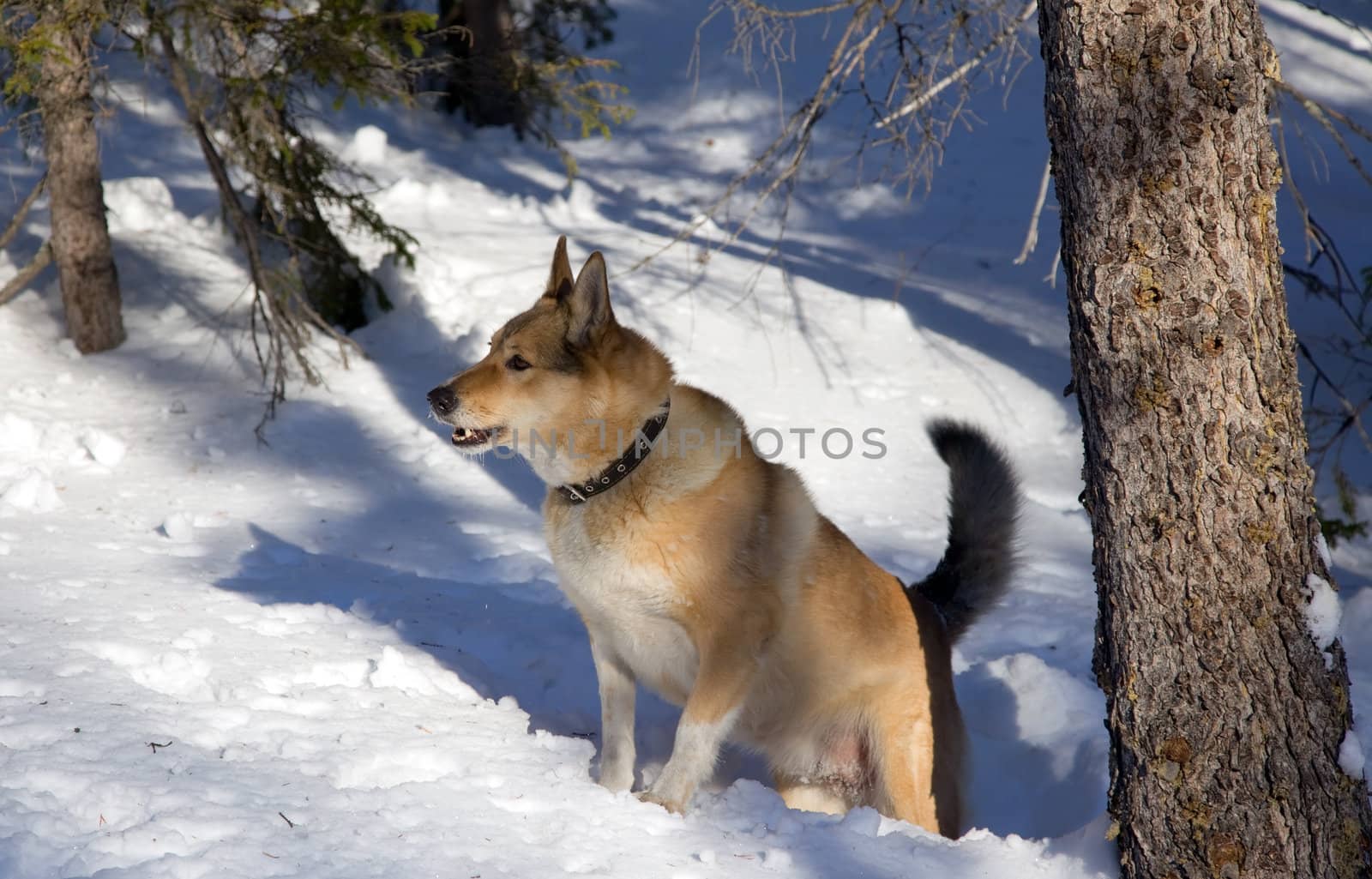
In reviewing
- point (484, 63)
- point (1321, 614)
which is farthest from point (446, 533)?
point (1321, 614)

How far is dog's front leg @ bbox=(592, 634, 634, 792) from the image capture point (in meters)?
3.46

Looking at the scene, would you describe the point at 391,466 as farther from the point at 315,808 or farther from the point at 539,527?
the point at 315,808

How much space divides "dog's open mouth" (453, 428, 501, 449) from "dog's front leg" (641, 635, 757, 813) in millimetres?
946

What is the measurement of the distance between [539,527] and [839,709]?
2826 mm

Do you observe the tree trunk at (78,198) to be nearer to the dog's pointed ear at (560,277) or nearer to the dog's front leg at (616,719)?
the dog's pointed ear at (560,277)

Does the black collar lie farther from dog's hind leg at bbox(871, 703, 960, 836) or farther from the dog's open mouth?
dog's hind leg at bbox(871, 703, 960, 836)

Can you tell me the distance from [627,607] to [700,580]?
242 millimetres

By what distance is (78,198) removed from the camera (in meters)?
6.81

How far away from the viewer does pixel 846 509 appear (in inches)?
255

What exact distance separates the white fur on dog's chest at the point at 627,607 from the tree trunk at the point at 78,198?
4.56 metres

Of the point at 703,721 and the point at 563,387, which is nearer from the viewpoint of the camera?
the point at 703,721

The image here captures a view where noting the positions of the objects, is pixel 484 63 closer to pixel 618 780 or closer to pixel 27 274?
pixel 27 274

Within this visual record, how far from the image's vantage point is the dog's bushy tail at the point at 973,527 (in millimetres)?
3826

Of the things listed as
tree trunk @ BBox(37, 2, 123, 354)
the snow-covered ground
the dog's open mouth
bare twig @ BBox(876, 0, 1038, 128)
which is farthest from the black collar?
tree trunk @ BBox(37, 2, 123, 354)
